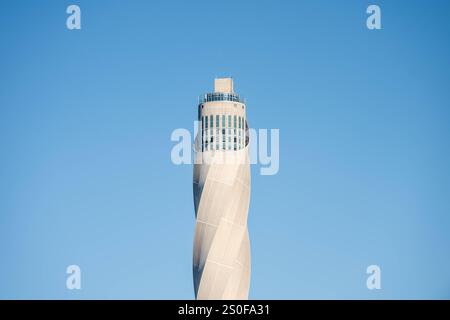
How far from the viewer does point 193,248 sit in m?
199
